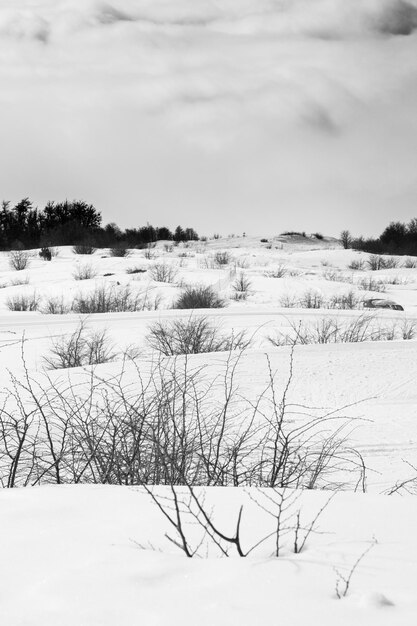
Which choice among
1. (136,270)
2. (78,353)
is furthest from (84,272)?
(78,353)

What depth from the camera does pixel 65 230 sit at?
129 ft

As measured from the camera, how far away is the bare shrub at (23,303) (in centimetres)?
1417

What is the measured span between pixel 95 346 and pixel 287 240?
127 ft

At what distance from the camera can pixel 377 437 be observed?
17.2ft

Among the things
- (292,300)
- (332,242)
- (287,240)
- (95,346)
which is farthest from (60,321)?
(332,242)

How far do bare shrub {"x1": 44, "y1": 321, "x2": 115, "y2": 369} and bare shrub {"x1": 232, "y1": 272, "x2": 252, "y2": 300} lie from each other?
6.47m

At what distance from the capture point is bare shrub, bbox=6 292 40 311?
14172 millimetres

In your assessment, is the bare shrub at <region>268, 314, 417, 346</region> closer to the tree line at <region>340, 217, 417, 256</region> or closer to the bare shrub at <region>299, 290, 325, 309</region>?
the bare shrub at <region>299, 290, 325, 309</region>

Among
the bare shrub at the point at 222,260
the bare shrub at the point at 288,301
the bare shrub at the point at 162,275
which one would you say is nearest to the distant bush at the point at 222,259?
the bare shrub at the point at 222,260

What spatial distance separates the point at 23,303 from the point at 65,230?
86.1 feet

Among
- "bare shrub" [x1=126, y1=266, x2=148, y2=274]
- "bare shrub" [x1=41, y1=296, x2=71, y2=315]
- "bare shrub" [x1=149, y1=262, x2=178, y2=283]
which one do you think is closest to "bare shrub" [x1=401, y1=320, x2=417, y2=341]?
"bare shrub" [x1=41, y1=296, x2=71, y2=315]

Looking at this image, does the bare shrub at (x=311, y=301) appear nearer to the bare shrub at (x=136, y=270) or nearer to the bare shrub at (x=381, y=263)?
the bare shrub at (x=136, y=270)

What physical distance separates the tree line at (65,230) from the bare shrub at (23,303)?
69.8ft

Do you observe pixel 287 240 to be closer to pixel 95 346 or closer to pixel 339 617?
pixel 95 346
